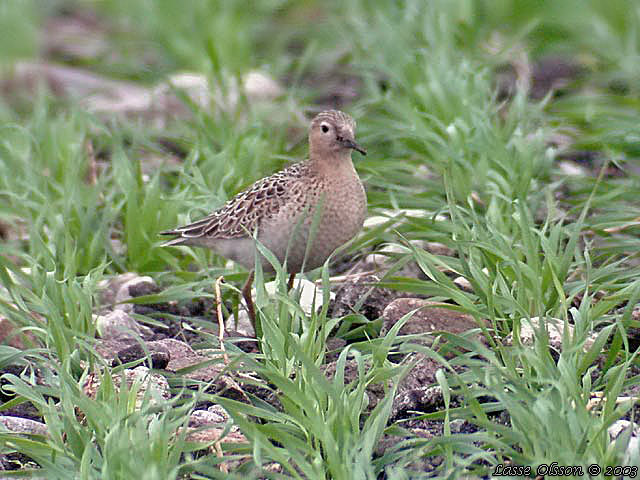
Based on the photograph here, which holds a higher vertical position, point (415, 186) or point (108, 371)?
point (415, 186)

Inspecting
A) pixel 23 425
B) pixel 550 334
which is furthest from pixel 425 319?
pixel 23 425

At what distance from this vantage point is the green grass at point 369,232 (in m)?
3.82

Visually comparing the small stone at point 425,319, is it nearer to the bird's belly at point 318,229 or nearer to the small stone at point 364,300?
the small stone at point 364,300

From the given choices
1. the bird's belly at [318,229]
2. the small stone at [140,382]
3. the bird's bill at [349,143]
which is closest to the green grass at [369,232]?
the small stone at [140,382]

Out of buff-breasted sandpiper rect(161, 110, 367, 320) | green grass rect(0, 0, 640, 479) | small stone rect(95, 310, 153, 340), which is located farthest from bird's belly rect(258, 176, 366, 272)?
small stone rect(95, 310, 153, 340)

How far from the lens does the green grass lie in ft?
12.5

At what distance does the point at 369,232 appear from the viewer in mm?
5934

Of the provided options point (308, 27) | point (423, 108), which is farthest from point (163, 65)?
point (423, 108)

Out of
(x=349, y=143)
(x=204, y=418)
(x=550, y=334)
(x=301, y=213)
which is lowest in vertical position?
(x=204, y=418)

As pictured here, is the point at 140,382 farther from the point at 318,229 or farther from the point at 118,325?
the point at 318,229

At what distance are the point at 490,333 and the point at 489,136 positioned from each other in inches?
67.4

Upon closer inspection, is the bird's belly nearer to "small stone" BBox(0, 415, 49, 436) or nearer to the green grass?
the green grass

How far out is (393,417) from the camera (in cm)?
434

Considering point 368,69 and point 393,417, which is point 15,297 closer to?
point 393,417
